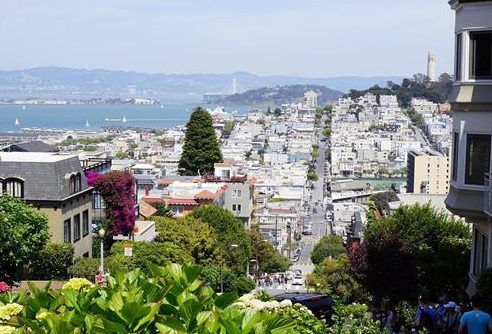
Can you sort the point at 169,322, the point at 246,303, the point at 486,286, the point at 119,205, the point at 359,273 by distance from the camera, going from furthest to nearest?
the point at 119,205 < the point at 359,273 < the point at 486,286 < the point at 246,303 < the point at 169,322

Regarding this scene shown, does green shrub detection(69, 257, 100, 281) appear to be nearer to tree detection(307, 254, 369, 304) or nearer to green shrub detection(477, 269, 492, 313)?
tree detection(307, 254, 369, 304)

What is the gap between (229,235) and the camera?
1478 inches

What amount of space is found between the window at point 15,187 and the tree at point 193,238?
754 centimetres

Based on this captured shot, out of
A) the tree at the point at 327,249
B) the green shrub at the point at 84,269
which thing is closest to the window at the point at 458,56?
the green shrub at the point at 84,269

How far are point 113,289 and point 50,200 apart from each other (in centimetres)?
2048

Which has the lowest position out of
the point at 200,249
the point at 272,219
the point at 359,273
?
the point at 272,219

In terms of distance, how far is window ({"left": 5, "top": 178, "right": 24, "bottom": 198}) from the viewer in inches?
1023

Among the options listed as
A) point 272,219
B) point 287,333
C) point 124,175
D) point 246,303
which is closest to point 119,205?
point 124,175

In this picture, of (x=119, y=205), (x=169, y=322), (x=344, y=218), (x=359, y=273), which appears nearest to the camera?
(x=169, y=322)

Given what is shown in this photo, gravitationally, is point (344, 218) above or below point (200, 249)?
below

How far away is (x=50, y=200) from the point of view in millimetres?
25797

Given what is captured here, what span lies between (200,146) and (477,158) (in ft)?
153

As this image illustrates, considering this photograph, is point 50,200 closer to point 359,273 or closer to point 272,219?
point 359,273

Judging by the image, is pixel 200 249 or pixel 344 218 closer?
pixel 200 249
